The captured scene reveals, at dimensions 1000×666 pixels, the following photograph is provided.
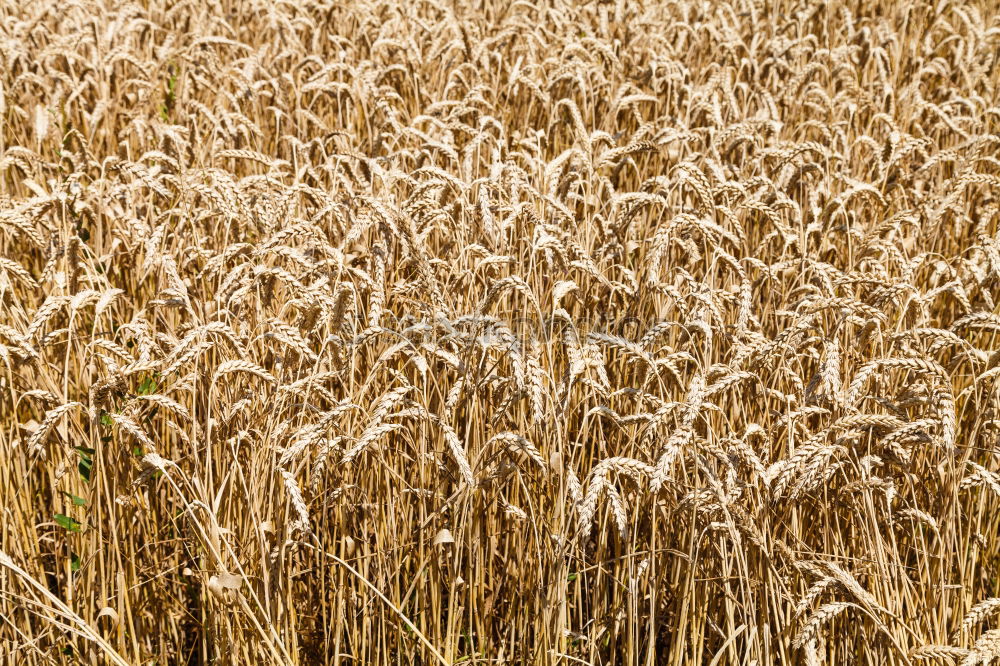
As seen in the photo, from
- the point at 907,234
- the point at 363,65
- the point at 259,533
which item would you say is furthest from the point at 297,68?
the point at 259,533

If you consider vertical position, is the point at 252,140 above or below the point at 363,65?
below

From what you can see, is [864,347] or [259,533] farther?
[864,347]

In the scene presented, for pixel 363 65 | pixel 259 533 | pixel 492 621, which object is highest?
pixel 363 65

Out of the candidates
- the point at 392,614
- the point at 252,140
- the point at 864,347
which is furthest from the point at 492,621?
the point at 252,140

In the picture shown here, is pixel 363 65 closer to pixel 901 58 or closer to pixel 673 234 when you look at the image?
pixel 673 234

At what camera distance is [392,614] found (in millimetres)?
2018

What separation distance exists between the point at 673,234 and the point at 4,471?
1.69 metres

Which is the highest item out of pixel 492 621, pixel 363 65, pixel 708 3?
pixel 708 3

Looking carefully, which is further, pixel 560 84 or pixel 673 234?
pixel 560 84

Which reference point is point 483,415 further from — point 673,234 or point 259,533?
point 673,234

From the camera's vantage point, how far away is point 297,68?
4.15 metres

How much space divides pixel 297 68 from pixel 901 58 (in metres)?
3.35

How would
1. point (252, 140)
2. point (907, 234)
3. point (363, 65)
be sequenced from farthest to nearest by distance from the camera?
point (363, 65) < point (252, 140) < point (907, 234)

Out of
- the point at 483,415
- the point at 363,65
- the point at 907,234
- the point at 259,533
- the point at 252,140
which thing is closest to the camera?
the point at 259,533
